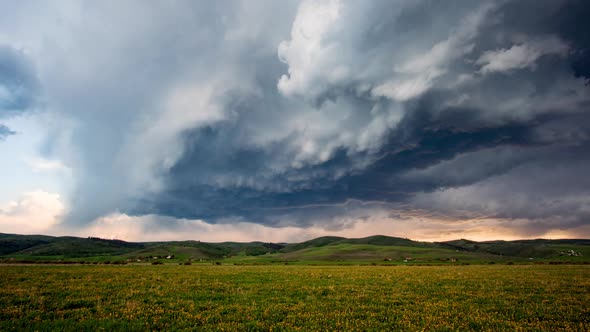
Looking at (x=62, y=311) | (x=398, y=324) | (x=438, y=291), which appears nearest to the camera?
(x=398, y=324)

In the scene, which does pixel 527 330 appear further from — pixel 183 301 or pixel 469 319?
pixel 183 301

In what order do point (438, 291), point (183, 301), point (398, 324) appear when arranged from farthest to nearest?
point (438, 291) < point (183, 301) < point (398, 324)

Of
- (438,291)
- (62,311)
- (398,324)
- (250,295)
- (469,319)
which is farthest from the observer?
(438,291)

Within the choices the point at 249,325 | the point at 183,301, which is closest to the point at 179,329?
the point at 249,325

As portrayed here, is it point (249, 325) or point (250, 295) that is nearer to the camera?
point (249, 325)

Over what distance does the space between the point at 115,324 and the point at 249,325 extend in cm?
581

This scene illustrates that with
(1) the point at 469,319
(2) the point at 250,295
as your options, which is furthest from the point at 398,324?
(2) the point at 250,295

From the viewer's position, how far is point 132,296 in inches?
748

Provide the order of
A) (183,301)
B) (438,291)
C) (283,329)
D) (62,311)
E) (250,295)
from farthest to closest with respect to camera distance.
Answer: (438,291)
(250,295)
(183,301)
(62,311)
(283,329)

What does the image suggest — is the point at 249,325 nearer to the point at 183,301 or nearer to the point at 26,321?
the point at 183,301

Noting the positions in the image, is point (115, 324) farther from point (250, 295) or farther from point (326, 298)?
point (326, 298)

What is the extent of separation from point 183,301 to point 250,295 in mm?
4624

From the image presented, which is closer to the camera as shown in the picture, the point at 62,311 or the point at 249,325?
the point at 249,325

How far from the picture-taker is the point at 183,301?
17.2 m
